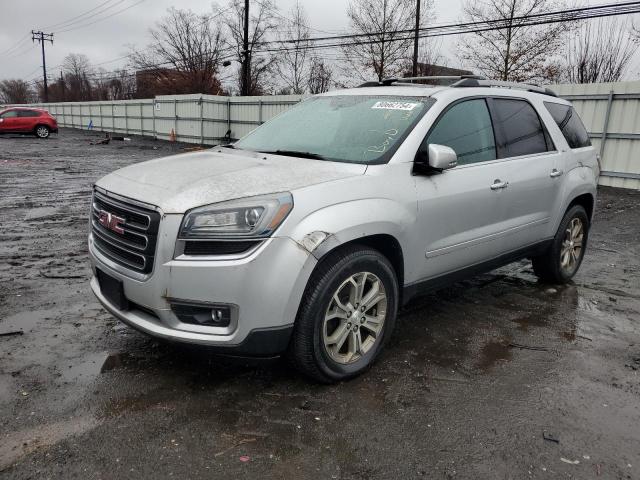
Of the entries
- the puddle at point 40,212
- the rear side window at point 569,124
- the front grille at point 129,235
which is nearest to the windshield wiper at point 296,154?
the front grille at point 129,235

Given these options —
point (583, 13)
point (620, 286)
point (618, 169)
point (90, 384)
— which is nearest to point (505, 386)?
point (90, 384)

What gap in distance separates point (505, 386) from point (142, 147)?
24.7 meters

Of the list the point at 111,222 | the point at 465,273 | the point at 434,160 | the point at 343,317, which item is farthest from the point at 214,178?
the point at 465,273

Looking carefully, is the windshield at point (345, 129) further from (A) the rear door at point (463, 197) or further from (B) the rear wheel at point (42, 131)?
(B) the rear wheel at point (42, 131)

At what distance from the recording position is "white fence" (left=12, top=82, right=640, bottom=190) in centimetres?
1245

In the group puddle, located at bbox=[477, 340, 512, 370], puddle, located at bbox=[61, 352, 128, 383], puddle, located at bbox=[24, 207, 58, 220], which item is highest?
puddle, located at bbox=[477, 340, 512, 370]

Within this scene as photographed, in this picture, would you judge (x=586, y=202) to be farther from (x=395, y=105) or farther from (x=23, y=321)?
(x=23, y=321)

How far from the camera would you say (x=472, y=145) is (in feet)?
12.9

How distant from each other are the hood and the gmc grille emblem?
15cm

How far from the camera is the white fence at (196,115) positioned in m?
23.1

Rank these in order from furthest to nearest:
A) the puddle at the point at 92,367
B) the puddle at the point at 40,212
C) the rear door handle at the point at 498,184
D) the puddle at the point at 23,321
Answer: the puddle at the point at 40,212 → the rear door handle at the point at 498,184 → the puddle at the point at 23,321 → the puddle at the point at 92,367

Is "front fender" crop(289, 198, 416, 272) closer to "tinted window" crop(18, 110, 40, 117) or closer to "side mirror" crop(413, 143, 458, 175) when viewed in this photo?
"side mirror" crop(413, 143, 458, 175)

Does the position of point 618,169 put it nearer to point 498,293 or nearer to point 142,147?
point 498,293

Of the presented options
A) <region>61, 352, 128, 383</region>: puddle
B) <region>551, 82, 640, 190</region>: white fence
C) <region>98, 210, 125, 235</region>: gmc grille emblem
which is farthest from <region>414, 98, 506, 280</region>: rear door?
<region>551, 82, 640, 190</region>: white fence
